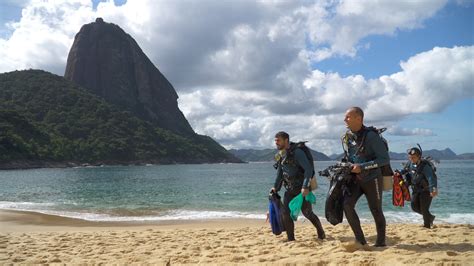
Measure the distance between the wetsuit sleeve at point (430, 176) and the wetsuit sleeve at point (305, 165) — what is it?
2.88m

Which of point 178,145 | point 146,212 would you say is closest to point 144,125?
point 178,145

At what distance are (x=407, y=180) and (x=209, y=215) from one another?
10.8m

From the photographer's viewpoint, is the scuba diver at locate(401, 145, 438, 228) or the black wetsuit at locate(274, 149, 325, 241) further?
the scuba diver at locate(401, 145, 438, 228)

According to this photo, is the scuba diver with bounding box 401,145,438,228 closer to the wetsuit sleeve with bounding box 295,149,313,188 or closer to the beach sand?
the beach sand

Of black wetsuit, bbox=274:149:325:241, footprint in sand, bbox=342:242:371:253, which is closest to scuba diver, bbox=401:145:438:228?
black wetsuit, bbox=274:149:325:241

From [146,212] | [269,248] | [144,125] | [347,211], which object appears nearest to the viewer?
[347,211]

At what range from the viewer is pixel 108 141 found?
14988 centimetres

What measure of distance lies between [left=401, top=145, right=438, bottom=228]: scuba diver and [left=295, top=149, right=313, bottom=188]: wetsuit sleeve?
2753 mm

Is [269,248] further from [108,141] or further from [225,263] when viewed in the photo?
[108,141]

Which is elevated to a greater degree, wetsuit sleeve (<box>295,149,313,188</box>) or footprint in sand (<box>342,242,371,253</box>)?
wetsuit sleeve (<box>295,149,313,188</box>)

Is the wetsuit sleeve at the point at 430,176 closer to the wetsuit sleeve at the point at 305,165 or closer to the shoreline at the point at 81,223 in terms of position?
the wetsuit sleeve at the point at 305,165

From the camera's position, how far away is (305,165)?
702 centimetres

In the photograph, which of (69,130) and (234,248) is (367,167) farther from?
(69,130)

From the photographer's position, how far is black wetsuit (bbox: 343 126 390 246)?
5.73 m
